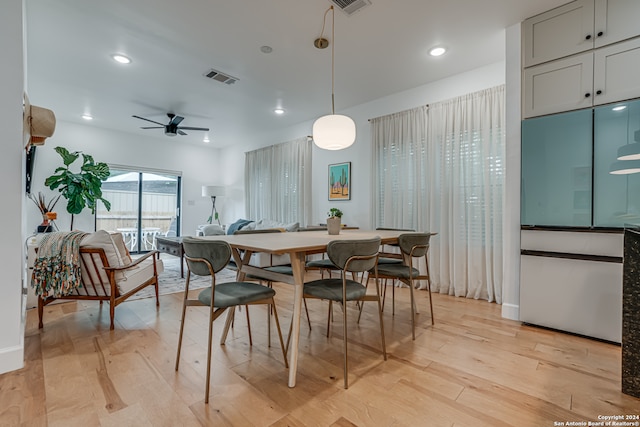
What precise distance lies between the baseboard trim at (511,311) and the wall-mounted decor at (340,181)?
2665 mm

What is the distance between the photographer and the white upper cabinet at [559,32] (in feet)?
7.77

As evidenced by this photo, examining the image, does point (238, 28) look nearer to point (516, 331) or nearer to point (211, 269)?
point (211, 269)

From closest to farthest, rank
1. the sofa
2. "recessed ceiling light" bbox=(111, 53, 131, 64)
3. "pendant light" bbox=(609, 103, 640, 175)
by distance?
"pendant light" bbox=(609, 103, 640, 175) < "recessed ceiling light" bbox=(111, 53, 131, 64) < the sofa

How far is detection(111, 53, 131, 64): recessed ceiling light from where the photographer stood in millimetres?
3209

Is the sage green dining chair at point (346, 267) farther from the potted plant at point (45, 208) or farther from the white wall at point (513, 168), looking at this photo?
the potted plant at point (45, 208)

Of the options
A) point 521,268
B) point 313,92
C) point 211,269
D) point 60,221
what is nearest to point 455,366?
point 521,268

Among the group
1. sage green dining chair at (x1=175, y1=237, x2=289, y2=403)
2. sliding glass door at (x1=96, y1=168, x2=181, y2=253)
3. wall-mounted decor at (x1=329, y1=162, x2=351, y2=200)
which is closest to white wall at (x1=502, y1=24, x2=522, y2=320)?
sage green dining chair at (x1=175, y1=237, x2=289, y2=403)

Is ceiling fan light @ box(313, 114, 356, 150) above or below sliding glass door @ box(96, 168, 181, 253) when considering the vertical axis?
above

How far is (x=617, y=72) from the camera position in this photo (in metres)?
2.25

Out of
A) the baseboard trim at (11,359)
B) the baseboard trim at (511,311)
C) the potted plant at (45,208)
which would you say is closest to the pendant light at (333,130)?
the baseboard trim at (511,311)

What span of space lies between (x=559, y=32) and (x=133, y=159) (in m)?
7.30

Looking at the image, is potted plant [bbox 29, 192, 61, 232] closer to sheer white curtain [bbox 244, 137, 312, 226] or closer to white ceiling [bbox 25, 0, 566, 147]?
white ceiling [bbox 25, 0, 566, 147]

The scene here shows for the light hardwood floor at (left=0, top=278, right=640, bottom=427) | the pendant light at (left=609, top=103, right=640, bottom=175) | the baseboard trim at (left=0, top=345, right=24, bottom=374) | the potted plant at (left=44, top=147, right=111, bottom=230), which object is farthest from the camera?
the potted plant at (left=44, top=147, right=111, bottom=230)

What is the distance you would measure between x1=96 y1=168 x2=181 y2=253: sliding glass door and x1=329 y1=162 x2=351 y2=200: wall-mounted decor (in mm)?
4248
